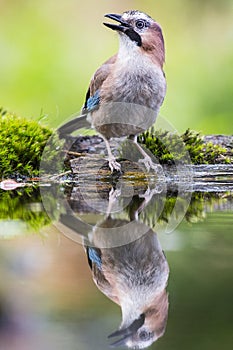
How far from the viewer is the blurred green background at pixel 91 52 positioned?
29.0ft

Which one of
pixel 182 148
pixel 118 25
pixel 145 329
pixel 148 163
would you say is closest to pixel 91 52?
pixel 182 148

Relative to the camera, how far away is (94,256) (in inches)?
105

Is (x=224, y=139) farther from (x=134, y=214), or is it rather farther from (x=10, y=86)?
(x=10, y=86)

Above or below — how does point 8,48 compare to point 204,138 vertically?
above

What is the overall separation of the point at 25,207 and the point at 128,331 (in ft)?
7.45

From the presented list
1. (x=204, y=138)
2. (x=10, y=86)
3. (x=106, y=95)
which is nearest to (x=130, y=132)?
(x=106, y=95)

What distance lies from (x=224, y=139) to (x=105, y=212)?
275cm

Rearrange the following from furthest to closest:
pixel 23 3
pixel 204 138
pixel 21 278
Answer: pixel 23 3
pixel 204 138
pixel 21 278

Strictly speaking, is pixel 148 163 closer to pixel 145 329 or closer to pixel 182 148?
pixel 182 148

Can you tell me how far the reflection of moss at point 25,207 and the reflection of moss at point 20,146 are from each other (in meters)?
0.45

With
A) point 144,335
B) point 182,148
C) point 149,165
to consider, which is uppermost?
point 182,148

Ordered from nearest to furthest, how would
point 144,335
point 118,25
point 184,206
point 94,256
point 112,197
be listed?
point 144,335, point 94,256, point 184,206, point 112,197, point 118,25

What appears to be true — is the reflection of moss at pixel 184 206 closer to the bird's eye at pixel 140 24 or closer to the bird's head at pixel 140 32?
the bird's head at pixel 140 32

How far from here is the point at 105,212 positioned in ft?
12.5
